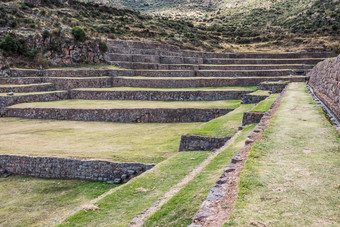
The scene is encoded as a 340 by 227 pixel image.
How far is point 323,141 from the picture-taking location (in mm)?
6934

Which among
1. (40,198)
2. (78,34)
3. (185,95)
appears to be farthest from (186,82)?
(40,198)

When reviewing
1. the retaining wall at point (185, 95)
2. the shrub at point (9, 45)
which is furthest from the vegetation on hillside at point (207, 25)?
the retaining wall at point (185, 95)

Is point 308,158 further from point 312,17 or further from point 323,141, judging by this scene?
point 312,17

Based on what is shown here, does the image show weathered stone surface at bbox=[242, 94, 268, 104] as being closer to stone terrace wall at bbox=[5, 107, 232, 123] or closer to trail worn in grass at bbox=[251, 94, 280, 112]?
stone terrace wall at bbox=[5, 107, 232, 123]

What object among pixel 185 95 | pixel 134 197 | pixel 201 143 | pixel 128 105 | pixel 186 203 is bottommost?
pixel 134 197

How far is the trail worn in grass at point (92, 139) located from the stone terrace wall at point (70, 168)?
0.37m

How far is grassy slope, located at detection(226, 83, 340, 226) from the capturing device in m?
3.70

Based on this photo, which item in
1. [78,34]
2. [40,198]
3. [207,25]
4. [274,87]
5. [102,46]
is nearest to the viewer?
[40,198]

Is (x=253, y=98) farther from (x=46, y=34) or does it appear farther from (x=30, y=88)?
Answer: (x=46, y=34)

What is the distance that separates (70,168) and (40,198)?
1745 mm

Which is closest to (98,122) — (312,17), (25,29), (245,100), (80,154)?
(80,154)

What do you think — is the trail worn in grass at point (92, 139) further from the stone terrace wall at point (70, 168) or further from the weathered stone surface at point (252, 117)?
the weathered stone surface at point (252, 117)

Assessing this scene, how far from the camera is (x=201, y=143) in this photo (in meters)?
11.5

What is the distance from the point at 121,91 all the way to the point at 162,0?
73814 millimetres
